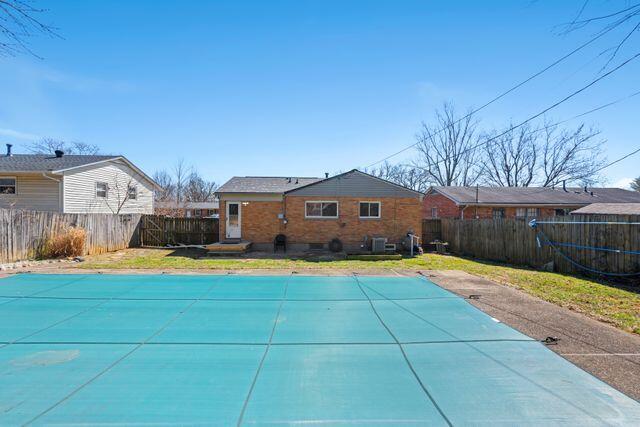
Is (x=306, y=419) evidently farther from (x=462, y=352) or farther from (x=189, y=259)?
(x=189, y=259)

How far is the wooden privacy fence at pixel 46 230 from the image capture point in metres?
11.3

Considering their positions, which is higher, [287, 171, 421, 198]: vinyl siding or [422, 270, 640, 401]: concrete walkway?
[287, 171, 421, 198]: vinyl siding

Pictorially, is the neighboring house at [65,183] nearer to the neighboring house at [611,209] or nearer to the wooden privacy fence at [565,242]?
the wooden privacy fence at [565,242]

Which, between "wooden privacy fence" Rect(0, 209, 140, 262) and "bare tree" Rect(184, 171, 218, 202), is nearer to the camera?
"wooden privacy fence" Rect(0, 209, 140, 262)

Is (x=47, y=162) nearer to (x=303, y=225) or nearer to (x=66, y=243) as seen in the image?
(x=66, y=243)

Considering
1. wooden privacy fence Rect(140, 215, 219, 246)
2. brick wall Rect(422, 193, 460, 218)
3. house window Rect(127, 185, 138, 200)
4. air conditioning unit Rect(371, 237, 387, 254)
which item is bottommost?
air conditioning unit Rect(371, 237, 387, 254)

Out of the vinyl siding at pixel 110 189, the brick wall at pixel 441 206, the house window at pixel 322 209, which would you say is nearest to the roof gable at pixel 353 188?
the house window at pixel 322 209

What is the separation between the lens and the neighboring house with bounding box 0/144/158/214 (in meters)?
17.1

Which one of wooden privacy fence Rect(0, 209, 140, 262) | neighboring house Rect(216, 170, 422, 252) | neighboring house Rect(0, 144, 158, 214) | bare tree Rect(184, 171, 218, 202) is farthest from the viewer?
bare tree Rect(184, 171, 218, 202)

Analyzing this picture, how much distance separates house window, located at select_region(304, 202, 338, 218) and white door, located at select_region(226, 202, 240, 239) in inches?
141

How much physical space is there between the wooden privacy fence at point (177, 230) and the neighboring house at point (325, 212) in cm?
266

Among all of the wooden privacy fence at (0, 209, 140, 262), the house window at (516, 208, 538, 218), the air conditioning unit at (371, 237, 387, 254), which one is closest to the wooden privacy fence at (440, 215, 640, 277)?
the air conditioning unit at (371, 237, 387, 254)

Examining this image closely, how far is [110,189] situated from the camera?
20.6m

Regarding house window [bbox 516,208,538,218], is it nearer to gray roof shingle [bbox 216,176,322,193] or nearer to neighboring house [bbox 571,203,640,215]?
neighboring house [bbox 571,203,640,215]
